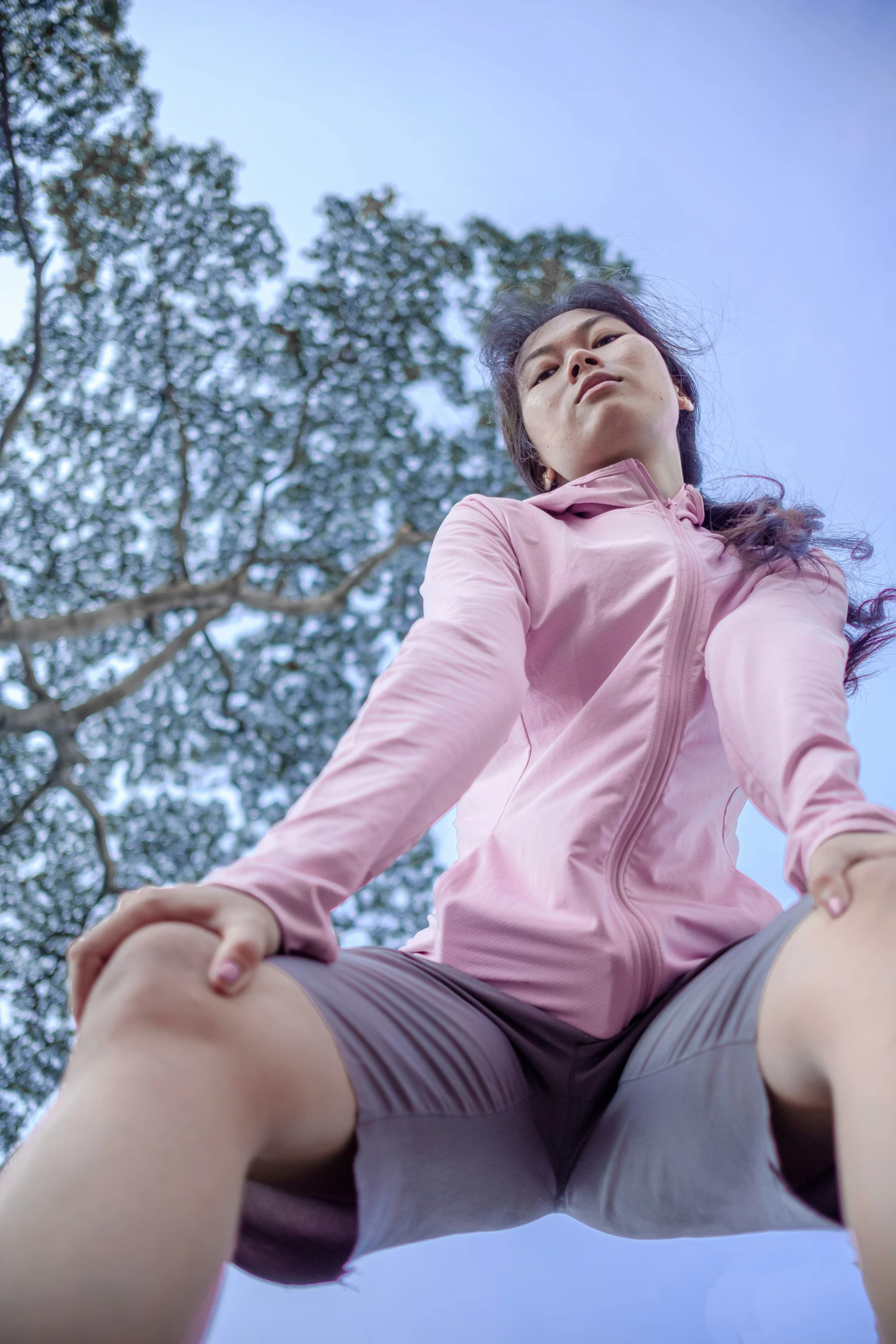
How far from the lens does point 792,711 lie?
0.70 m

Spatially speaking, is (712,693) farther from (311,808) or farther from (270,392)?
(270,392)

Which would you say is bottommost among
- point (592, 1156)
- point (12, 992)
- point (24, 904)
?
point (12, 992)

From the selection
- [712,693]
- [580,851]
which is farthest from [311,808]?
[712,693]

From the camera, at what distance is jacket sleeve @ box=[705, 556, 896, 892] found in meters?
0.61

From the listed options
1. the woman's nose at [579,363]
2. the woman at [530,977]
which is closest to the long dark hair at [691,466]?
the woman at [530,977]

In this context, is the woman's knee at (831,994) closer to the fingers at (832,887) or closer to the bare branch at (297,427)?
the fingers at (832,887)

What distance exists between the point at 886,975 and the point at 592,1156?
0.33 metres

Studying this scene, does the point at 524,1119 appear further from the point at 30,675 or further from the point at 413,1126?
the point at 30,675

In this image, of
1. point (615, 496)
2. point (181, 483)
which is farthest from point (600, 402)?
point (181, 483)

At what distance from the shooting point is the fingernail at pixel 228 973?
497 mm

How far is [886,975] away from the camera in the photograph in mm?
487

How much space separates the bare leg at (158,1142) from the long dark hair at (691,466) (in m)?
0.65

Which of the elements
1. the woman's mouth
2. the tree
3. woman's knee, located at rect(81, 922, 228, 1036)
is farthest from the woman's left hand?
the tree

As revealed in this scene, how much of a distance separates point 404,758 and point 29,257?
3.20 meters
